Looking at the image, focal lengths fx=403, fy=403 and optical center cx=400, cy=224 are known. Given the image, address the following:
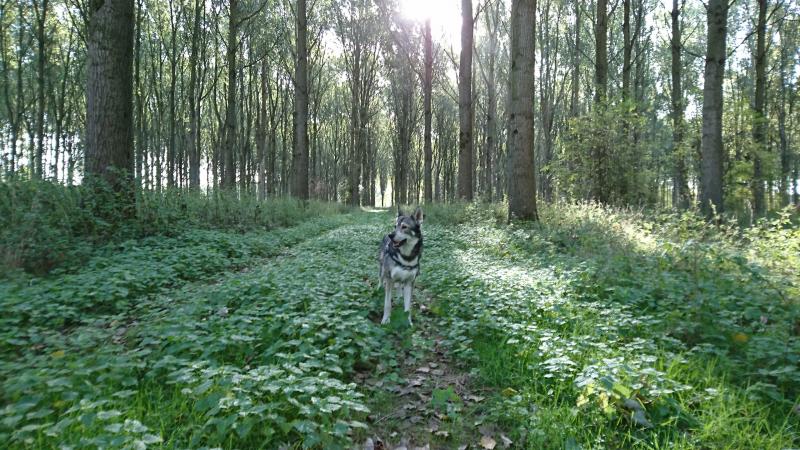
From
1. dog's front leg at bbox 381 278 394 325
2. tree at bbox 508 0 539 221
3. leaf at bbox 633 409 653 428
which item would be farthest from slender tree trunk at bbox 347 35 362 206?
leaf at bbox 633 409 653 428

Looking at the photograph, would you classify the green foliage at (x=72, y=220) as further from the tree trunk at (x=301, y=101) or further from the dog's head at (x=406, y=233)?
the tree trunk at (x=301, y=101)

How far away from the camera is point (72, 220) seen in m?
7.88

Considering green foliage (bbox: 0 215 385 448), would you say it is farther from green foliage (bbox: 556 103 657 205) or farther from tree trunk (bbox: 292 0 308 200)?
tree trunk (bbox: 292 0 308 200)

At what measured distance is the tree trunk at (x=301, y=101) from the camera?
19.9 m

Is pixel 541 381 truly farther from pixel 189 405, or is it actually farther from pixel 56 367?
pixel 56 367

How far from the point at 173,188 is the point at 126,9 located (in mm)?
4687

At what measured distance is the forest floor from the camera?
2727 mm

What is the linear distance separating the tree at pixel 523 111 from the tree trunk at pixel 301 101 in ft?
37.5

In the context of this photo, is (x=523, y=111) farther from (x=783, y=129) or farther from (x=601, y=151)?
(x=783, y=129)

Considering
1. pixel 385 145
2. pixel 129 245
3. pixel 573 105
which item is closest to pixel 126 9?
pixel 129 245

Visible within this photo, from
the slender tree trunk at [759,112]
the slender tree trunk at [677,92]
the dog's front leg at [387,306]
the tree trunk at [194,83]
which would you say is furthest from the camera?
the tree trunk at [194,83]

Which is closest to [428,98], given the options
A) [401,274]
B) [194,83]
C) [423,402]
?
[194,83]

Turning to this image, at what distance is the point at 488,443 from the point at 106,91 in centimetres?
1071

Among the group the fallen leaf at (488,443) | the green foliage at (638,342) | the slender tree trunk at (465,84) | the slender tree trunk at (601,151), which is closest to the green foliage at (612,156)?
the slender tree trunk at (601,151)
